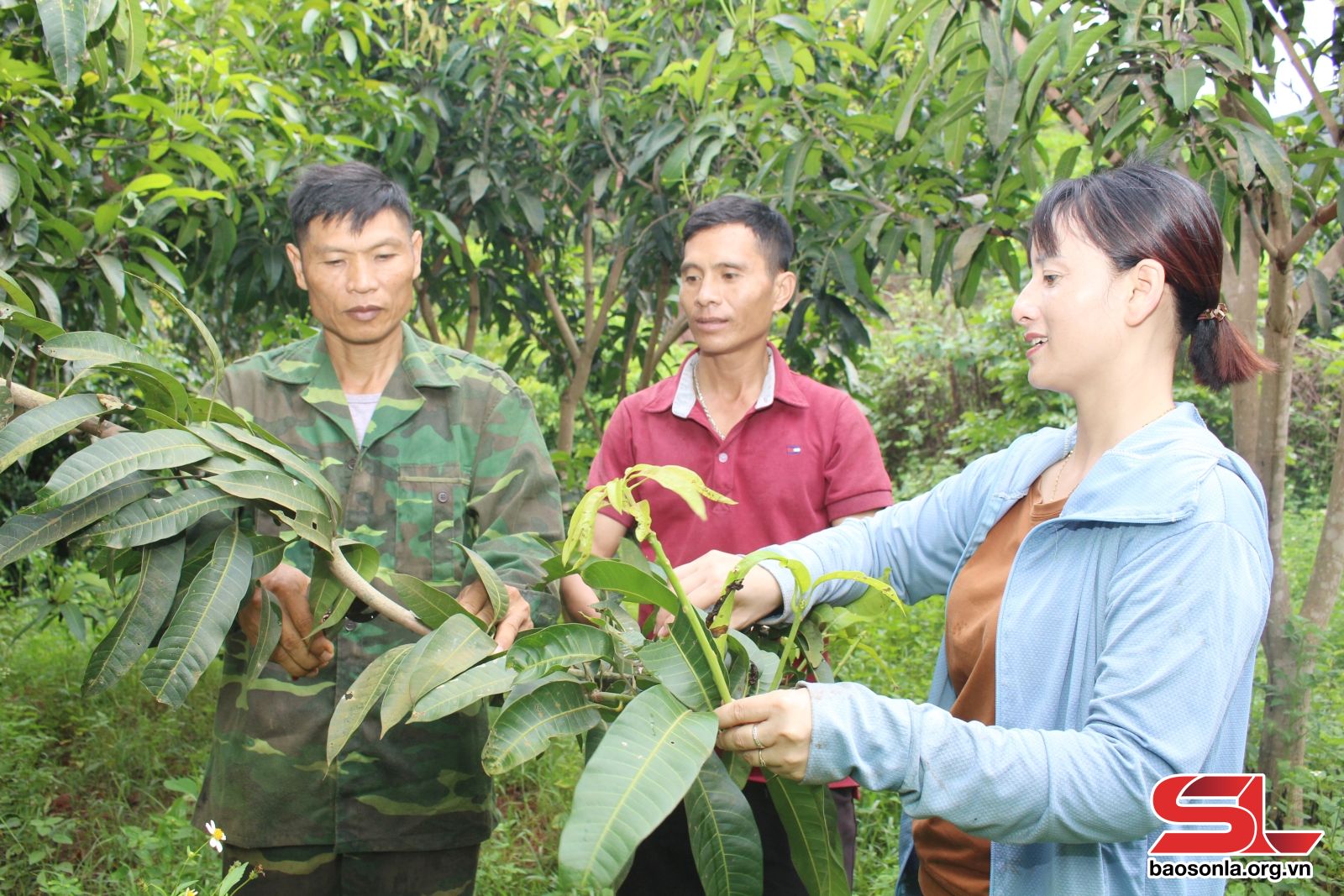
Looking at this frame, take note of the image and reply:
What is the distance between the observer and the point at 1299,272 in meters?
3.49

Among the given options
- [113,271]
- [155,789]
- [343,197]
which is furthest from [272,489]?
[155,789]

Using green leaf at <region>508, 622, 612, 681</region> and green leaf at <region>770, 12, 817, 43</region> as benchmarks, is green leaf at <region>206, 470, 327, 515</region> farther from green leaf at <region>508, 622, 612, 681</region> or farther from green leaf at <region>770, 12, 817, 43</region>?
green leaf at <region>770, 12, 817, 43</region>

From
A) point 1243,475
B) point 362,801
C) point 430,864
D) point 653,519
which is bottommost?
point 430,864

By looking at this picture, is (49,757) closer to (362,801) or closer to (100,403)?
(362,801)

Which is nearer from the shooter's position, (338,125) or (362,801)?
(362,801)

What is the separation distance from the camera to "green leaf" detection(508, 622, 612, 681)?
1.23m

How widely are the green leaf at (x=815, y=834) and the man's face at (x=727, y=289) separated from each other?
3.63 feet

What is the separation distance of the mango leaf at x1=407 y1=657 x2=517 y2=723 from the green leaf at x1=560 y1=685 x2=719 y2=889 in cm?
A: 17

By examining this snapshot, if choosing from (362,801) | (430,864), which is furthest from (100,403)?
(430,864)

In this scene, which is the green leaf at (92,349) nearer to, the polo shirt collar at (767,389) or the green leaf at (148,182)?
the polo shirt collar at (767,389)

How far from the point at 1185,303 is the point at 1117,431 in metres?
0.17

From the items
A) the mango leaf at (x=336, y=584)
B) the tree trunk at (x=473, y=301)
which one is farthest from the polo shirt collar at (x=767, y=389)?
the tree trunk at (x=473, y=301)

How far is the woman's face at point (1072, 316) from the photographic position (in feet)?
4.29

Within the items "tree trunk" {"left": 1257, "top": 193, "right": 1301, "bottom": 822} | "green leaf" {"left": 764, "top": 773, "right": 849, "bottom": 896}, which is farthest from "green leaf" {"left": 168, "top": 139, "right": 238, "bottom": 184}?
"tree trunk" {"left": 1257, "top": 193, "right": 1301, "bottom": 822}
